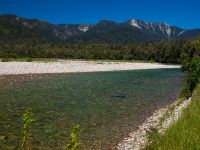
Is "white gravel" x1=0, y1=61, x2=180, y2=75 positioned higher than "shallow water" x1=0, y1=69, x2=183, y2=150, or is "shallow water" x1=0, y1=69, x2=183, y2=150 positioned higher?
"white gravel" x1=0, y1=61, x2=180, y2=75

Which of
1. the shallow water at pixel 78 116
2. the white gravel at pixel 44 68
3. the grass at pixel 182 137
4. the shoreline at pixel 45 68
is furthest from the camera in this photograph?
the white gravel at pixel 44 68

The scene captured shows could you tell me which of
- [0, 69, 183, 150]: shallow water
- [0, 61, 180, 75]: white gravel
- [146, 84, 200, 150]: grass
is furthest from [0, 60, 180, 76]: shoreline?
[146, 84, 200, 150]: grass

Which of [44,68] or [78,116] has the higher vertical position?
[44,68]

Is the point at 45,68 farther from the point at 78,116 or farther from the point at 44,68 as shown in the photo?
the point at 78,116

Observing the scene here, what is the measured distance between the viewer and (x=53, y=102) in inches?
1251

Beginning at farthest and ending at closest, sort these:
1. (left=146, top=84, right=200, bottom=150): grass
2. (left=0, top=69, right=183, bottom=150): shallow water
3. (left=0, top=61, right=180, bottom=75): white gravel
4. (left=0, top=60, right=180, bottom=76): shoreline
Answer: (left=0, top=61, right=180, bottom=75): white gravel < (left=0, top=60, right=180, bottom=76): shoreline < (left=0, top=69, right=183, bottom=150): shallow water < (left=146, top=84, right=200, bottom=150): grass

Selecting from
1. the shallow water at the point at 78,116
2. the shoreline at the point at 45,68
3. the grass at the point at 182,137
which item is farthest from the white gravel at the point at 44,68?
the grass at the point at 182,137

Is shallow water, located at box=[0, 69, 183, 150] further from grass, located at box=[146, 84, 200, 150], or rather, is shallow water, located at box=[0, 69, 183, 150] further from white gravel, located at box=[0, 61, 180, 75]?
white gravel, located at box=[0, 61, 180, 75]

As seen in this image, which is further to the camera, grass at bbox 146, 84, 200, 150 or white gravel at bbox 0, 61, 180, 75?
white gravel at bbox 0, 61, 180, 75

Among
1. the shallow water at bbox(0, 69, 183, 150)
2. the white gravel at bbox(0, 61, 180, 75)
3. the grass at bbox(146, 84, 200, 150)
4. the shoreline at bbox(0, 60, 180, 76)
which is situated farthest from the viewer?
the white gravel at bbox(0, 61, 180, 75)

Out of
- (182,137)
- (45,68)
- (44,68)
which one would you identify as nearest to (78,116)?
(182,137)

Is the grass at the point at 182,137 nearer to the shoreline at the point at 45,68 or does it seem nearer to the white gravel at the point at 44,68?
the shoreline at the point at 45,68

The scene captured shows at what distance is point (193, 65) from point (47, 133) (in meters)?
22.3

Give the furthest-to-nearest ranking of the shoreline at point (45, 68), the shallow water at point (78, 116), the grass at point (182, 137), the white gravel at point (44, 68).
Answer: the white gravel at point (44, 68) → the shoreline at point (45, 68) → the shallow water at point (78, 116) → the grass at point (182, 137)
